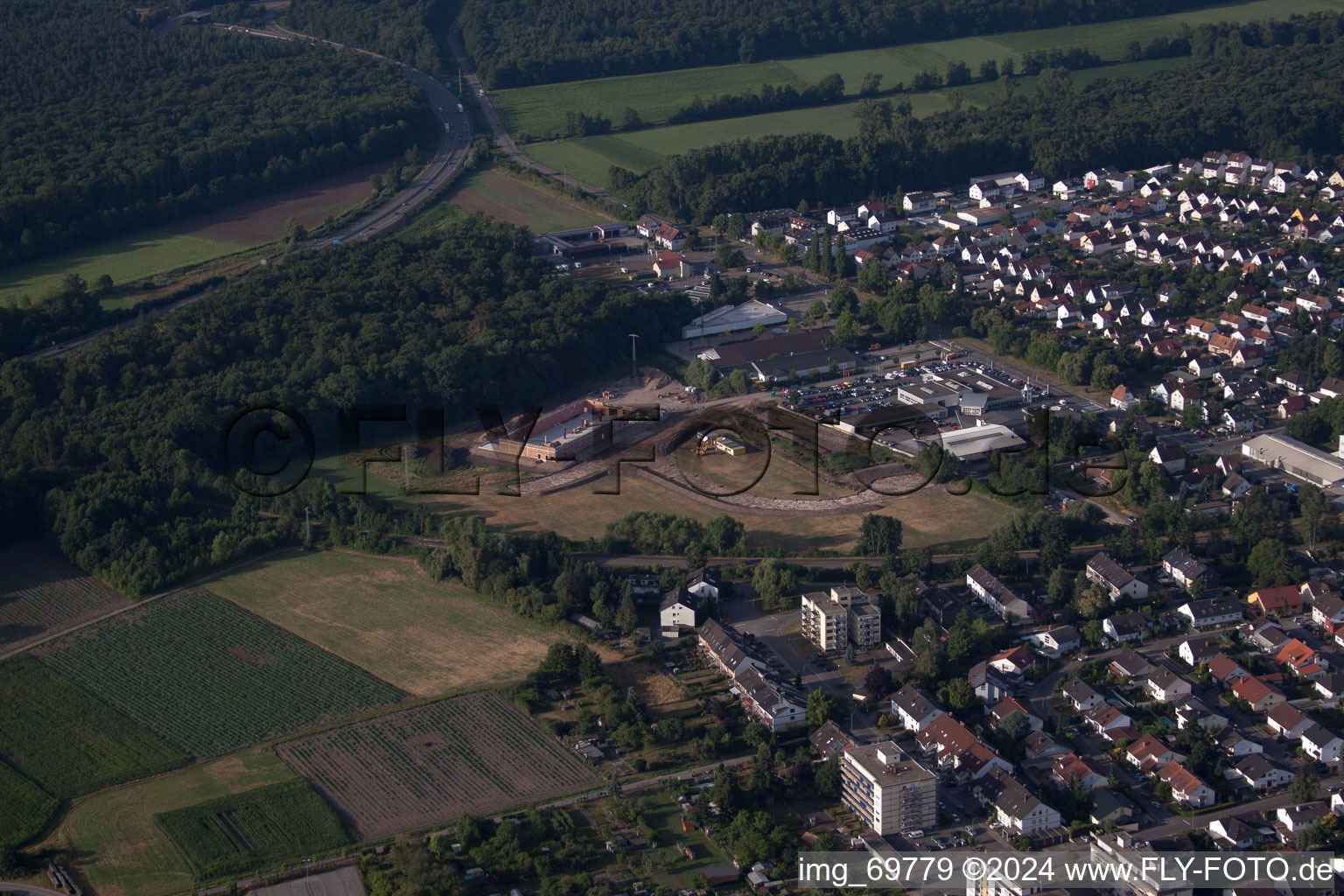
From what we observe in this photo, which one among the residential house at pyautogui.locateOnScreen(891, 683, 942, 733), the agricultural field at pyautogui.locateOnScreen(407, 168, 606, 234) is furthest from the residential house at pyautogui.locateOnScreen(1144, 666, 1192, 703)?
the agricultural field at pyautogui.locateOnScreen(407, 168, 606, 234)

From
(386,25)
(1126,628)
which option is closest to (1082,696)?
(1126,628)

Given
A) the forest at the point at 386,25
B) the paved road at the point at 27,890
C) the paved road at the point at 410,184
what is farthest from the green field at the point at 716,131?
the paved road at the point at 27,890

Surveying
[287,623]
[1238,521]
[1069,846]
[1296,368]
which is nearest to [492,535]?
[287,623]

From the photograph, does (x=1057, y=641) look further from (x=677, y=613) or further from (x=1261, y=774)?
(x=677, y=613)

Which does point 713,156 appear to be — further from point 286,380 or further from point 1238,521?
point 1238,521

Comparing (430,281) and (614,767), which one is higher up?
(430,281)

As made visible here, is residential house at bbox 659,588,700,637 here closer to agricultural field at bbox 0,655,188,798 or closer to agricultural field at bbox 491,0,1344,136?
agricultural field at bbox 0,655,188,798
